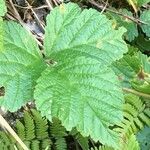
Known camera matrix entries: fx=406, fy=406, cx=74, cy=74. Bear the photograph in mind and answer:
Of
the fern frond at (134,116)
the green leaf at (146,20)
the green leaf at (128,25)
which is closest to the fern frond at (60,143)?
the fern frond at (134,116)

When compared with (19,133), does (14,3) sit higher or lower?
higher

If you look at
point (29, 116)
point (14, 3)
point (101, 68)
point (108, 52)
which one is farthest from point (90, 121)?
point (14, 3)

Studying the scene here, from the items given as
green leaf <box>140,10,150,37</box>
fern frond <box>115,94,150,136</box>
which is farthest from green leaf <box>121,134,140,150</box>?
green leaf <box>140,10,150,37</box>

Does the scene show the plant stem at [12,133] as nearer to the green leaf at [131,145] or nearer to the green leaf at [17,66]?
the green leaf at [17,66]

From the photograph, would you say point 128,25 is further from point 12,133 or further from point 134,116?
point 12,133

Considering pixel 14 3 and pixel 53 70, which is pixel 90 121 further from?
pixel 14 3

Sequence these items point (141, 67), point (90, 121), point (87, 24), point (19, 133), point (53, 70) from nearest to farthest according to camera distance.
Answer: point (90, 121), point (53, 70), point (87, 24), point (19, 133), point (141, 67)

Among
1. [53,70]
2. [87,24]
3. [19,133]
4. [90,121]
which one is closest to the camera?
[90,121]
